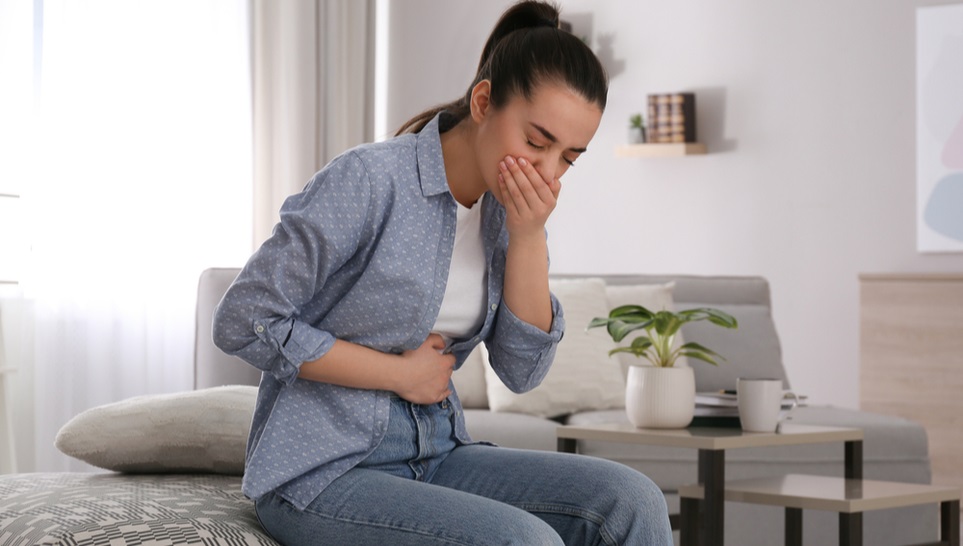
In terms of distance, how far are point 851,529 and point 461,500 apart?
1.32 meters

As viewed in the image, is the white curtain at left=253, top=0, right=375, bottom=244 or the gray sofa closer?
the gray sofa

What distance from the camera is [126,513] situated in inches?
57.9

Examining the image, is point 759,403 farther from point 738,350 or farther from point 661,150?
point 661,150

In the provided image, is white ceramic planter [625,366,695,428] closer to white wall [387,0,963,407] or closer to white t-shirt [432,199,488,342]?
white t-shirt [432,199,488,342]

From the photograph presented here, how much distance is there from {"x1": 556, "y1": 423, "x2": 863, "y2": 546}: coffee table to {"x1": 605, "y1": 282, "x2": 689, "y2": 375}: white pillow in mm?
886

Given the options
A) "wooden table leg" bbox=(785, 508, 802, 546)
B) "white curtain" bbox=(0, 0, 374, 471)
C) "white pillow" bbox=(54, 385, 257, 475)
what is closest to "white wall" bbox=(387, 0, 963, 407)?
"white curtain" bbox=(0, 0, 374, 471)

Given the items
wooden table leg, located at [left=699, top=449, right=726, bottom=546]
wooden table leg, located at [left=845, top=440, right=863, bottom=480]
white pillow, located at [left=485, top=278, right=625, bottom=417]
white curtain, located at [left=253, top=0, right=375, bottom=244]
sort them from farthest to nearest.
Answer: white curtain, located at [left=253, top=0, right=375, bottom=244] → white pillow, located at [left=485, top=278, right=625, bottom=417] → wooden table leg, located at [left=845, top=440, right=863, bottom=480] → wooden table leg, located at [left=699, top=449, right=726, bottom=546]

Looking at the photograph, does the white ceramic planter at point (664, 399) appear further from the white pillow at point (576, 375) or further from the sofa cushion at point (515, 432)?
the white pillow at point (576, 375)

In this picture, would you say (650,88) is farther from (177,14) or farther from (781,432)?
(781,432)

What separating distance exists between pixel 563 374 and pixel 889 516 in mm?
950

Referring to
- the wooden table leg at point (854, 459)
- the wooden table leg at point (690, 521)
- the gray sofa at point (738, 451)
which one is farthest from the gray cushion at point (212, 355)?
the wooden table leg at point (854, 459)

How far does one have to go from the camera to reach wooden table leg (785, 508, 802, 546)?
2.60 m

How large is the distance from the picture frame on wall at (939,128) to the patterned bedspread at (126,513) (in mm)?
3798

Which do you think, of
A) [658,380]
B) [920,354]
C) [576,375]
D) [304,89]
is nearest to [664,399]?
[658,380]
